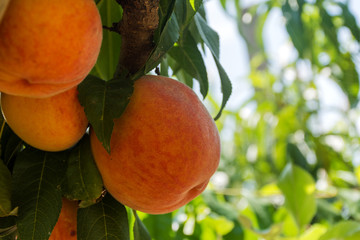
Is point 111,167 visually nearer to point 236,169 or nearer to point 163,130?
point 163,130

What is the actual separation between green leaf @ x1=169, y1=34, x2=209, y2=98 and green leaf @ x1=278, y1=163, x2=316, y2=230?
0.72 meters

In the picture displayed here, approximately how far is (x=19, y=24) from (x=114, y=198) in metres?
0.37

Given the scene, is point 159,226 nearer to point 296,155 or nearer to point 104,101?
point 104,101

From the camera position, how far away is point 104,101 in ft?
2.23

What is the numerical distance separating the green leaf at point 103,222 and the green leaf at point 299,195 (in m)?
0.80

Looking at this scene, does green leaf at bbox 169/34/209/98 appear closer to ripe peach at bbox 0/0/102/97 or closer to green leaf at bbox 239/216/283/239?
ripe peach at bbox 0/0/102/97

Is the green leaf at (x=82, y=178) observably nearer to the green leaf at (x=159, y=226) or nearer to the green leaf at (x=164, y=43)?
the green leaf at (x=164, y=43)

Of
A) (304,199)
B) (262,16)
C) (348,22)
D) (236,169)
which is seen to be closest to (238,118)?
(236,169)

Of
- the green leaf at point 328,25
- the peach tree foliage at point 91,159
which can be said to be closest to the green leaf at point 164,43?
the peach tree foliage at point 91,159

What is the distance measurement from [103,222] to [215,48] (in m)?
0.39

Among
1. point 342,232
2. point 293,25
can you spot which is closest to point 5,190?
point 342,232

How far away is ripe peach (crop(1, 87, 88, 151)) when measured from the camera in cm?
68

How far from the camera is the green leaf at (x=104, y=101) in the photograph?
2.15ft

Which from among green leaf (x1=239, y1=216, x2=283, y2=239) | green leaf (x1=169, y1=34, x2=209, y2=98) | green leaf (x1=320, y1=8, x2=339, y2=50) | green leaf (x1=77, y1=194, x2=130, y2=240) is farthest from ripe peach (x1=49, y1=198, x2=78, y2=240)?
green leaf (x1=320, y1=8, x2=339, y2=50)
